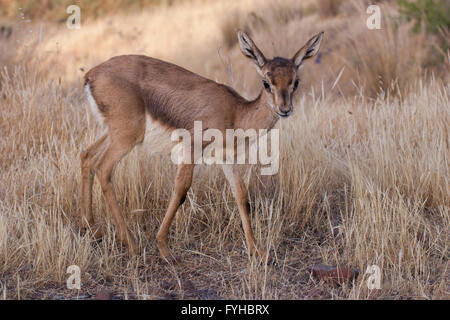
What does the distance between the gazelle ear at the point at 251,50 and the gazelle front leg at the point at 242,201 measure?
0.94 metres

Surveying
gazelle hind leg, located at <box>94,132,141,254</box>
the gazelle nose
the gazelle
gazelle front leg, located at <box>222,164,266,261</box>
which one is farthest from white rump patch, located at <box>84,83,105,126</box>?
the gazelle nose

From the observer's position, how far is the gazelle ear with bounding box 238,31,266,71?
5.04 m

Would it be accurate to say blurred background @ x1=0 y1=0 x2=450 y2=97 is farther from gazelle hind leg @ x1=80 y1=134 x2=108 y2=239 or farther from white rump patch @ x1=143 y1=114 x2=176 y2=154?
gazelle hind leg @ x1=80 y1=134 x2=108 y2=239

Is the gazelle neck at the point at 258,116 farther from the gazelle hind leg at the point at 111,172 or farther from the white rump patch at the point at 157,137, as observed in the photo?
the gazelle hind leg at the point at 111,172

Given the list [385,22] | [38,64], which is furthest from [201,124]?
[385,22]

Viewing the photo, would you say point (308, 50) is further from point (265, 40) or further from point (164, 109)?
point (265, 40)

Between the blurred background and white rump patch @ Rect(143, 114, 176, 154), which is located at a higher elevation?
the blurred background

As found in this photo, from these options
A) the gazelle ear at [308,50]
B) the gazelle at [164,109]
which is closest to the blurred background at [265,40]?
the gazelle at [164,109]

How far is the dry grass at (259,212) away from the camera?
463 cm

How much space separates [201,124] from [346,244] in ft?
5.15

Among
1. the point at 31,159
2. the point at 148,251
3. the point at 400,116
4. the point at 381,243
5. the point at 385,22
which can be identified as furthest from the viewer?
the point at 385,22

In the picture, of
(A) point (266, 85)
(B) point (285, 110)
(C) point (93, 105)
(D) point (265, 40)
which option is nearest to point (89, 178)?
(C) point (93, 105)

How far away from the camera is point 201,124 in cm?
516
